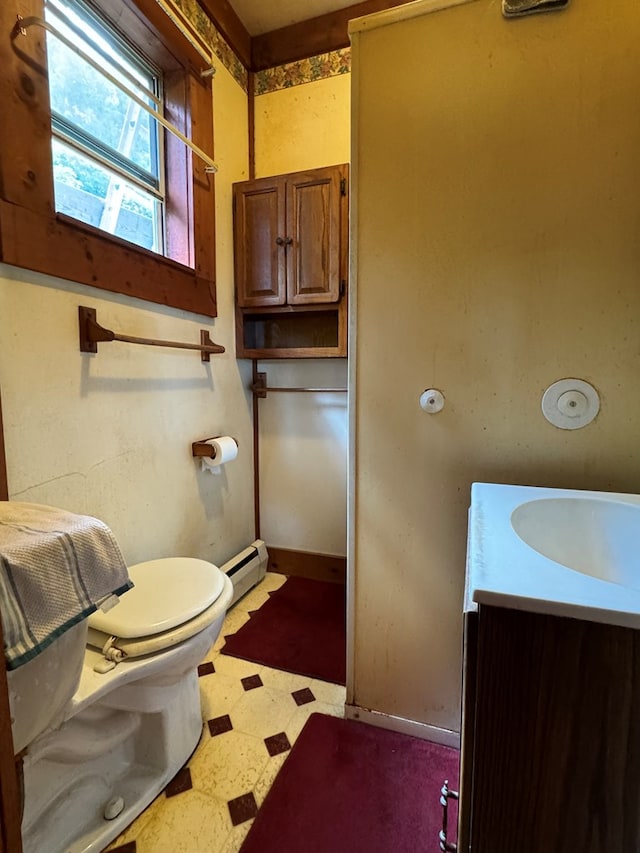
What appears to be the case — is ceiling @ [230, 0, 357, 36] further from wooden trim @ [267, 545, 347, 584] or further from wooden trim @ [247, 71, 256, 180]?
wooden trim @ [267, 545, 347, 584]

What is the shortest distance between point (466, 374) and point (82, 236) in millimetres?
1253

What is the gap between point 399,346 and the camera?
120cm

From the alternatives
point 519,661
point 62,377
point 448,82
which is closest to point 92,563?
point 519,661

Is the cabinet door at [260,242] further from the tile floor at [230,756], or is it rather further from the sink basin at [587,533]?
the tile floor at [230,756]

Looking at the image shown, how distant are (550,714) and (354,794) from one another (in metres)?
0.92

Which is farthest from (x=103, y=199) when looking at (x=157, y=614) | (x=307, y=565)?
(x=307, y=565)

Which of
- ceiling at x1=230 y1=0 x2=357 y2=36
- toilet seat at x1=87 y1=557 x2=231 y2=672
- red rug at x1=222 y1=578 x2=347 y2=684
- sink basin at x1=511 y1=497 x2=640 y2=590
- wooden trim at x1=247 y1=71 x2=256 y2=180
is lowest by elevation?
red rug at x1=222 y1=578 x2=347 y2=684

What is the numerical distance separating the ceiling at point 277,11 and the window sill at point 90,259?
4.57 feet

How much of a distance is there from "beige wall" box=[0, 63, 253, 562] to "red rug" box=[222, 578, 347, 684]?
39 centimetres

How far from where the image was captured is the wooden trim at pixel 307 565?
7.38ft

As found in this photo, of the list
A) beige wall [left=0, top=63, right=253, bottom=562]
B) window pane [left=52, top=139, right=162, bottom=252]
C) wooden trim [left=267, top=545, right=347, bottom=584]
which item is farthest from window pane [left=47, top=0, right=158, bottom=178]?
wooden trim [left=267, top=545, right=347, bottom=584]

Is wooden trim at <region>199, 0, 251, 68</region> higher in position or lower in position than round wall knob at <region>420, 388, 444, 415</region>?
higher

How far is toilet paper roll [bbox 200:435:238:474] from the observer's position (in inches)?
70.9

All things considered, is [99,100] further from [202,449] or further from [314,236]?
[202,449]
